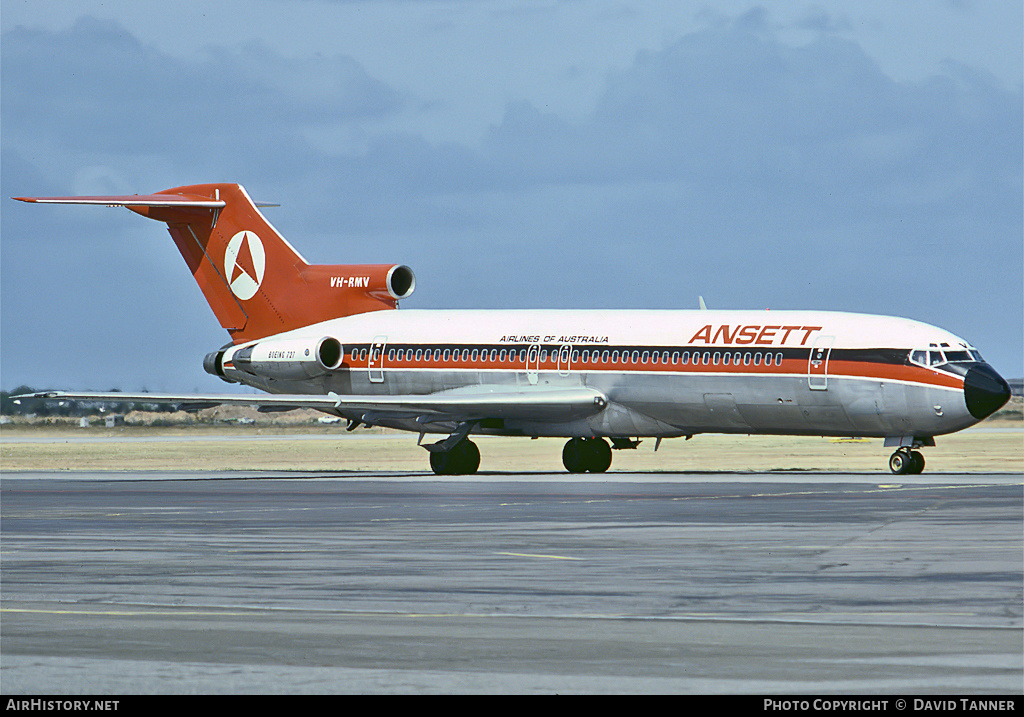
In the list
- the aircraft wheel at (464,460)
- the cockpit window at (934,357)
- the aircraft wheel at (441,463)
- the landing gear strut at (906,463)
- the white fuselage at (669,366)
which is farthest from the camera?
the aircraft wheel at (464,460)

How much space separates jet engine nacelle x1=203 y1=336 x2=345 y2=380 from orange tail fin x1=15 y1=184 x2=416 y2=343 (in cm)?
139

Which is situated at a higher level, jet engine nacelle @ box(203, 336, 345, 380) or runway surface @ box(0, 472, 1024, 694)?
jet engine nacelle @ box(203, 336, 345, 380)

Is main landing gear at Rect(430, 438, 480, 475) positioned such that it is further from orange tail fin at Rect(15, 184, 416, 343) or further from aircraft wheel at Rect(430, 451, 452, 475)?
orange tail fin at Rect(15, 184, 416, 343)

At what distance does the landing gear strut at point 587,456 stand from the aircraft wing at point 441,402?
6.20 feet

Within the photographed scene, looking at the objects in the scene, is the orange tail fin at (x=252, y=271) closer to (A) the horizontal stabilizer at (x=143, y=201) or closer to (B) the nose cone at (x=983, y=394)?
(A) the horizontal stabilizer at (x=143, y=201)

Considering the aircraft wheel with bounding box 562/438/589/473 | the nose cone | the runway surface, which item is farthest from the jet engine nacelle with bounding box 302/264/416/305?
the runway surface

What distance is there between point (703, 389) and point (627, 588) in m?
24.6

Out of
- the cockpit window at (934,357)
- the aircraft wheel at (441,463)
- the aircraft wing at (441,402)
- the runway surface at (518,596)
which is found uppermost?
the cockpit window at (934,357)

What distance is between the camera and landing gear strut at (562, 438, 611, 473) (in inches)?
1734

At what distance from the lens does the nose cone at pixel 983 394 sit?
36812 mm

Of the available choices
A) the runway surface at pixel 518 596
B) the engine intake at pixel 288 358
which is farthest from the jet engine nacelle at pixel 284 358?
the runway surface at pixel 518 596

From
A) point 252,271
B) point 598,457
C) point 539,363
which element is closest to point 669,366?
point 539,363

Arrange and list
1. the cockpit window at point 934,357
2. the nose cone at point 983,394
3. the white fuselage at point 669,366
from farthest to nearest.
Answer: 1. the white fuselage at point 669,366
2. the cockpit window at point 934,357
3. the nose cone at point 983,394
